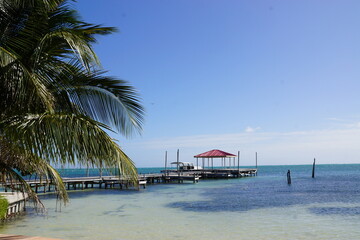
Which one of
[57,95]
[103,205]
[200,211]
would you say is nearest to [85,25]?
[57,95]

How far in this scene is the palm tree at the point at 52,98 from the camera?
4910mm

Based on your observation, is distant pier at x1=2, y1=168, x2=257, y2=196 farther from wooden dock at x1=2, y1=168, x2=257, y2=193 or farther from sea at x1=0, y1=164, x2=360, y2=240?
sea at x1=0, y1=164, x2=360, y2=240

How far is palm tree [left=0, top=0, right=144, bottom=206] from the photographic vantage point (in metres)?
4.91

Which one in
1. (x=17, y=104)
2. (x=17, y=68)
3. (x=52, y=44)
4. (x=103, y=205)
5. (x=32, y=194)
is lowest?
(x=103, y=205)

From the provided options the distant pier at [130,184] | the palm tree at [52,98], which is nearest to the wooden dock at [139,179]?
the distant pier at [130,184]

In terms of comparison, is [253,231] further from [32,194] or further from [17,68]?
[17,68]

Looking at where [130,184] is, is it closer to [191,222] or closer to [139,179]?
[139,179]

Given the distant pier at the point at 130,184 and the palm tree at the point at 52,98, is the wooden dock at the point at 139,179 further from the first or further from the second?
the palm tree at the point at 52,98

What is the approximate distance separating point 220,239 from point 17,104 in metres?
10.7

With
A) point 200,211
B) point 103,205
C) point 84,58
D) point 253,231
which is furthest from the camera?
point 103,205

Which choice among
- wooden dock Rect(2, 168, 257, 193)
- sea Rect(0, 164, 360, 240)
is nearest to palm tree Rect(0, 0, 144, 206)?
sea Rect(0, 164, 360, 240)

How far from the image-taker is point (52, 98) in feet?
19.6

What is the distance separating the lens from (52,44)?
6.04 metres

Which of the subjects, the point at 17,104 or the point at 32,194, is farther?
the point at 32,194
